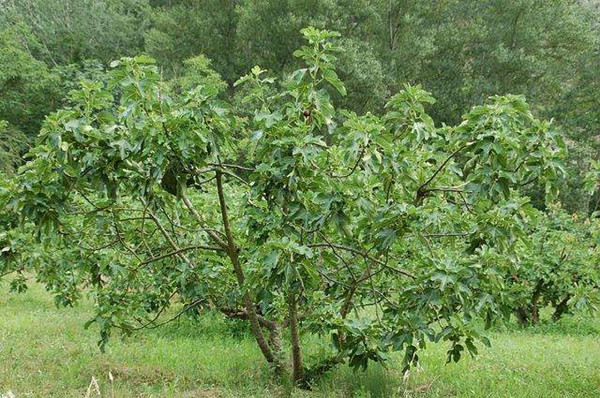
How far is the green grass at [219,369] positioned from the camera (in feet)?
14.8

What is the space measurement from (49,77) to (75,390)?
21.2m

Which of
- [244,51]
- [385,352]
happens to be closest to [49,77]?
[244,51]

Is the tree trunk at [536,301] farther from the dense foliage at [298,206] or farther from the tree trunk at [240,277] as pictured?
the tree trunk at [240,277]

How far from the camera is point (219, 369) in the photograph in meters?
5.07

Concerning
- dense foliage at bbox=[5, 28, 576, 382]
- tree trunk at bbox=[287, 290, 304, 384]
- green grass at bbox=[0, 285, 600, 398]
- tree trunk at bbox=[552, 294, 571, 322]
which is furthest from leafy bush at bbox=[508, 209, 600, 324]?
dense foliage at bbox=[5, 28, 576, 382]

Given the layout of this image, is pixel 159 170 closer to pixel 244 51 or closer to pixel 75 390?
pixel 75 390

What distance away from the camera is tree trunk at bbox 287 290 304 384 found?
13.5 feet

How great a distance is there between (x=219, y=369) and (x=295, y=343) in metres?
1.07

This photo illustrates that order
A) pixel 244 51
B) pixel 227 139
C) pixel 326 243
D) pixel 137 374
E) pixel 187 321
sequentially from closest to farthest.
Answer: pixel 227 139 → pixel 326 243 → pixel 137 374 → pixel 187 321 → pixel 244 51

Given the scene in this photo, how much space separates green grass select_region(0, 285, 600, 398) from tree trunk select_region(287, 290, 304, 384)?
14cm

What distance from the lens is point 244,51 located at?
2495 centimetres

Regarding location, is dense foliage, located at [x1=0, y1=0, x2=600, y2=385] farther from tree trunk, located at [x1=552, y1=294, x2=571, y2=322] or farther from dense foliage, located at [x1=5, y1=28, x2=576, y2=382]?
tree trunk, located at [x1=552, y1=294, x2=571, y2=322]

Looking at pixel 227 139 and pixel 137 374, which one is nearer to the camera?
pixel 227 139

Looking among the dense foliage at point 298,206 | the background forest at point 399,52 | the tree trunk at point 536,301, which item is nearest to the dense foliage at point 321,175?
the dense foliage at point 298,206
